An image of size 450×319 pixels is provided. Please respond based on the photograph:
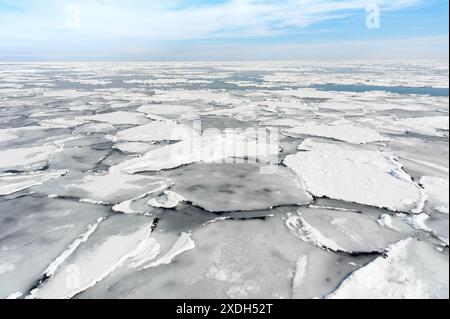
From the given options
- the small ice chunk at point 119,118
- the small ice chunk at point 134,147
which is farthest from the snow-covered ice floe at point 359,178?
the small ice chunk at point 119,118

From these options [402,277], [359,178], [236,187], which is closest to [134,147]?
[236,187]

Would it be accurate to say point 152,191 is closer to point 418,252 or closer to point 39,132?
point 418,252

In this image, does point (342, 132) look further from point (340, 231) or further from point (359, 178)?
point (340, 231)

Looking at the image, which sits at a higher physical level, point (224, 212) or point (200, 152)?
point (200, 152)

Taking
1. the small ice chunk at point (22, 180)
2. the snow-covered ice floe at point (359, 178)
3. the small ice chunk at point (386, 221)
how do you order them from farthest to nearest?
the small ice chunk at point (22, 180) < the snow-covered ice floe at point (359, 178) < the small ice chunk at point (386, 221)

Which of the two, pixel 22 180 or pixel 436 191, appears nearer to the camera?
pixel 436 191

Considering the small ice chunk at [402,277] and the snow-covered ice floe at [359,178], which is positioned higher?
the snow-covered ice floe at [359,178]

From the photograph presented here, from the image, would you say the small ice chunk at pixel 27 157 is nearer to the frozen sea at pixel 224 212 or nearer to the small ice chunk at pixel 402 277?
the frozen sea at pixel 224 212

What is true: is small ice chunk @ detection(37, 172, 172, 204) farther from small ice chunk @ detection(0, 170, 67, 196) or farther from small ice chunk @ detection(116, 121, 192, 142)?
small ice chunk @ detection(116, 121, 192, 142)

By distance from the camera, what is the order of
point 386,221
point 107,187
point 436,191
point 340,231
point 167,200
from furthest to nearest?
point 107,187
point 436,191
point 167,200
point 386,221
point 340,231

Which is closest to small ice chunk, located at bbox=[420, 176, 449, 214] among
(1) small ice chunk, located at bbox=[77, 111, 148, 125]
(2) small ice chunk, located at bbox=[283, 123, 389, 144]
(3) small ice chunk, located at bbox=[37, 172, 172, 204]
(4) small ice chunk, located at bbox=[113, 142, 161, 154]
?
(2) small ice chunk, located at bbox=[283, 123, 389, 144]

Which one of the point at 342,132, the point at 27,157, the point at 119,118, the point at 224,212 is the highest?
the point at 119,118
